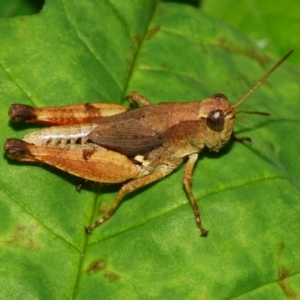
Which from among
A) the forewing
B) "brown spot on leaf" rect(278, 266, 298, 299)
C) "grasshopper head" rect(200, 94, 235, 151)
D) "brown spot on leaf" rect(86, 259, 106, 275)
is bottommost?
"brown spot on leaf" rect(86, 259, 106, 275)

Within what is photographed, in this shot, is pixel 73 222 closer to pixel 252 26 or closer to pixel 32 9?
pixel 32 9

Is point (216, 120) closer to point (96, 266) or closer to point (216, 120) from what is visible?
point (216, 120)

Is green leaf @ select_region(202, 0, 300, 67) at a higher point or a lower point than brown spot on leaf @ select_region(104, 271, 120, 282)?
higher

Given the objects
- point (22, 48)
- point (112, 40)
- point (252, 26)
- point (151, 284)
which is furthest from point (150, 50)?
point (151, 284)

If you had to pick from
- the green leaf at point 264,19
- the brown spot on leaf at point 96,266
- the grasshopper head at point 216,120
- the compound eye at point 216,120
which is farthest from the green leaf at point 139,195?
the green leaf at point 264,19

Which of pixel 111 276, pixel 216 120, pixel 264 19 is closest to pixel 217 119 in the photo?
pixel 216 120

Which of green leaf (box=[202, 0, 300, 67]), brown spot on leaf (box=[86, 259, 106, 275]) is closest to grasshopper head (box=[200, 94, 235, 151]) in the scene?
brown spot on leaf (box=[86, 259, 106, 275])

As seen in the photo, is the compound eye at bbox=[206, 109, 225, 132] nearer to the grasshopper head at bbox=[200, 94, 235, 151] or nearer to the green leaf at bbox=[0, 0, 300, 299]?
the grasshopper head at bbox=[200, 94, 235, 151]

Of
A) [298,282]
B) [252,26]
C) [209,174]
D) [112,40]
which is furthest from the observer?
[252,26]
